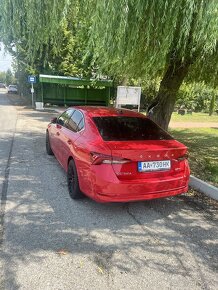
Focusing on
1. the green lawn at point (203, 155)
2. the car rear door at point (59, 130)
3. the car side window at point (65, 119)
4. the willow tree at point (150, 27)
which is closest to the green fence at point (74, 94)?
the green lawn at point (203, 155)

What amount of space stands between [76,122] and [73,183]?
1.27m

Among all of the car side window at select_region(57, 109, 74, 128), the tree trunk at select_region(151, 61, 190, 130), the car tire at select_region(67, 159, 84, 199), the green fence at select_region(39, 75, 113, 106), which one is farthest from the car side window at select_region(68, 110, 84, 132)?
the green fence at select_region(39, 75, 113, 106)

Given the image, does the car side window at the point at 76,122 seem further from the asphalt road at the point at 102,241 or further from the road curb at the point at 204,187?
the road curb at the point at 204,187

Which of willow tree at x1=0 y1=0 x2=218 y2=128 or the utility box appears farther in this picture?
the utility box

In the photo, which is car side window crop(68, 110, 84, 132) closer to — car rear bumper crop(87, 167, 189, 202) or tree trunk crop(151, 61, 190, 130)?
car rear bumper crop(87, 167, 189, 202)

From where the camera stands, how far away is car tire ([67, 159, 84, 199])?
15.9 feet

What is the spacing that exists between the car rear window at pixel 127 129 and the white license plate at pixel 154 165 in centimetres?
60

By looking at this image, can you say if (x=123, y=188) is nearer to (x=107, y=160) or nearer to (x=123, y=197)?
(x=123, y=197)

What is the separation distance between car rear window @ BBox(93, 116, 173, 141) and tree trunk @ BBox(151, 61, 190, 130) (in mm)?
1990

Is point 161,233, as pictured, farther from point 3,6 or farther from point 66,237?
point 3,6

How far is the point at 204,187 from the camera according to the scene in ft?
18.6

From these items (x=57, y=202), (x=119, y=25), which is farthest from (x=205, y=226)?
(x=119, y=25)

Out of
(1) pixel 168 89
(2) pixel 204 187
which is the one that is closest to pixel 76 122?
(2) pixel 204 187

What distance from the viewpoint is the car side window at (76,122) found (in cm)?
535
